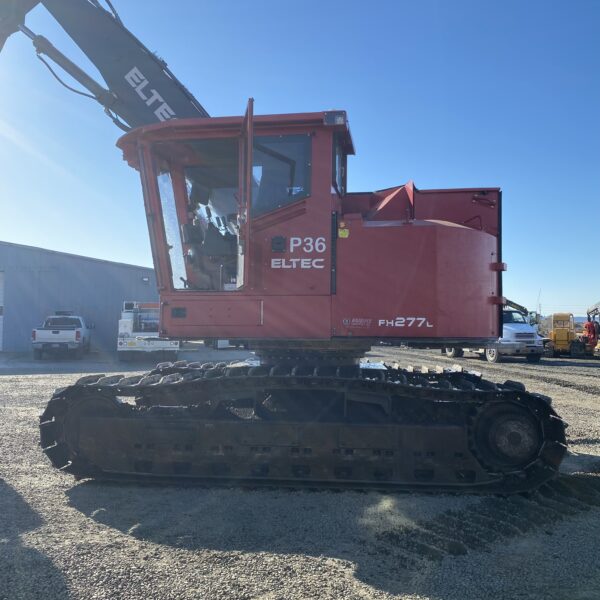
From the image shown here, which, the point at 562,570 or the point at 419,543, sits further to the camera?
the point at 419,543

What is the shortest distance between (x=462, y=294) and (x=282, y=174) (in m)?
2.19

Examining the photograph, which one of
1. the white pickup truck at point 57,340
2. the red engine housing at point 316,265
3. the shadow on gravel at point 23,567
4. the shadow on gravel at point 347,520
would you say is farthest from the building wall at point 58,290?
the shadow on gravel at point 23,567

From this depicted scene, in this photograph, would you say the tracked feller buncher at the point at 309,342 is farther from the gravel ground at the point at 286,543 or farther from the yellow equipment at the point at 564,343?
the yellow equipment at the point at 564,343

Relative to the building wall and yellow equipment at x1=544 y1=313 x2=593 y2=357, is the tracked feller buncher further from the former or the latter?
the building wall

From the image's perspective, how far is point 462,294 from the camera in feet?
16.6

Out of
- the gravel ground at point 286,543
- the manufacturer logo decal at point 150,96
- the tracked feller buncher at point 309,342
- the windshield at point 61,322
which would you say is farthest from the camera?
the windshield at point 61,322

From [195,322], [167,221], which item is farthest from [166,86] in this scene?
[195,322]

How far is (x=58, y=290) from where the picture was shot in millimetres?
26203

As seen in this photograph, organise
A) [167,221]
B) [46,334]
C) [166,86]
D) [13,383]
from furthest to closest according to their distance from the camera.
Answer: [46,334] < [13,383] < [166,86] < [167,221]

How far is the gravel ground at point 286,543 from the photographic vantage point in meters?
3.26

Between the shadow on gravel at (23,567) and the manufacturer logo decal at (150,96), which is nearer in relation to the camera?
the shadow on gravel at (23,567)

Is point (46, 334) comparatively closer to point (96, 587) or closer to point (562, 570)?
point (96, 587)

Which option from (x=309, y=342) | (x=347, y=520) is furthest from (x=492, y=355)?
(x=347, y=520)

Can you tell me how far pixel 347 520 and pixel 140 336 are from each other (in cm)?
1608
